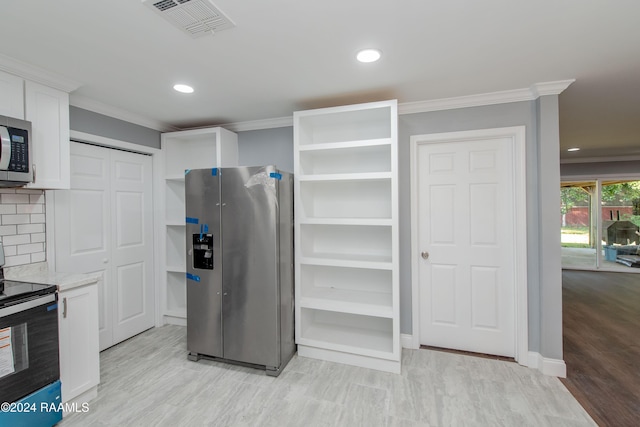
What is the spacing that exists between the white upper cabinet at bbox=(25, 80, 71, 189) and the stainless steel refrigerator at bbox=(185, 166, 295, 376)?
901 millimetres

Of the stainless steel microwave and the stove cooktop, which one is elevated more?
the stainless steel microwave

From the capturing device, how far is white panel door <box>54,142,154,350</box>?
2.63 metres

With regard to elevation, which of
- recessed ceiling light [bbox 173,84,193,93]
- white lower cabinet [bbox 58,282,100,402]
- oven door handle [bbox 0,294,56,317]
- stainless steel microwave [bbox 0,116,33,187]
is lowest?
white lower cabinet [bbox 58,282,100,402]

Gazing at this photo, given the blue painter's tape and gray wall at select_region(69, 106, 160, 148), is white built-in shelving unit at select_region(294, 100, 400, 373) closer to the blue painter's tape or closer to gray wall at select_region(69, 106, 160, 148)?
the blue painter's tape

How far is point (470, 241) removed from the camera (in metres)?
2.75

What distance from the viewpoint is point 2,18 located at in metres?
1.51

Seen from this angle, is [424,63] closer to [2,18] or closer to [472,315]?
[472,315]

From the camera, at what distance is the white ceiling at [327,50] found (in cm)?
147

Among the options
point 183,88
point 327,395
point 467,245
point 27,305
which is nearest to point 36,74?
point 183,88

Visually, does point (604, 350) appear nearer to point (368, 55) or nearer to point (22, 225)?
point (368, 55)

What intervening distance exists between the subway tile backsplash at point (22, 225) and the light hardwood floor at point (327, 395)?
1.14 metres

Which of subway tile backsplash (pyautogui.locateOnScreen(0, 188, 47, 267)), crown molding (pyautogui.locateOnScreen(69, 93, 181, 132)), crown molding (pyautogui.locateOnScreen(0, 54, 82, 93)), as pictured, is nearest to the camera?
crown molding (pyautogui.locateOnScreen(0, 54, 82, 93))

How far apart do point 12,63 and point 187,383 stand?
8.46ft

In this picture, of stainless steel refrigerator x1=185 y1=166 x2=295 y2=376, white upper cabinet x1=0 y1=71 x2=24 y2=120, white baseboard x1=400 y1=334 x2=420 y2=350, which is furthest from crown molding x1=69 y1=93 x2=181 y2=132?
white baseboard x1=400 y1=334 x2=420 y2=350
